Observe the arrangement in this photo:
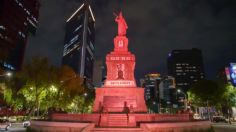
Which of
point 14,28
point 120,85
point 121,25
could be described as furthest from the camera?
point 14,28

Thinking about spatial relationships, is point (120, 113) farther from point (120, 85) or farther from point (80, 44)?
point (80, 44)

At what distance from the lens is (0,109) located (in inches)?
2603

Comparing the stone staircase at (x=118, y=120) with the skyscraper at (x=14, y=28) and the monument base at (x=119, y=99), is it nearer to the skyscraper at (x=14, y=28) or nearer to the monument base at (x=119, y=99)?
the monument base at (x=119, y=99)

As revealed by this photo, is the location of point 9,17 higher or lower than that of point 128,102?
higher

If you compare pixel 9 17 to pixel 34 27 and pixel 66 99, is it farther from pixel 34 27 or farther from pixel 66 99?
pixel 66 99

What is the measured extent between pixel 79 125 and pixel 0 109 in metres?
57.4

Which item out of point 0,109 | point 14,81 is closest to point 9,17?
point 0,109

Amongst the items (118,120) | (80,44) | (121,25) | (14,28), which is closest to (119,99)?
(118,120)

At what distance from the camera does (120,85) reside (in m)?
35.4

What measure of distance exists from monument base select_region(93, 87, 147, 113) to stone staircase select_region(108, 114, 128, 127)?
24.9 feet

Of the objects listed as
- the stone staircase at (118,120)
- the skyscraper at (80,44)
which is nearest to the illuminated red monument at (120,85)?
the stone staircase at (118,120)

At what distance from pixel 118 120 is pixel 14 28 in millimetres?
96060

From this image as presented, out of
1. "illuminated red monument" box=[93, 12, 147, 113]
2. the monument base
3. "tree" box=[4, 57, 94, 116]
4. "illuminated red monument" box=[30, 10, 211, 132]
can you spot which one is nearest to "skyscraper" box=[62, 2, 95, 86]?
"tree" box=[4, 57, 94, 116]

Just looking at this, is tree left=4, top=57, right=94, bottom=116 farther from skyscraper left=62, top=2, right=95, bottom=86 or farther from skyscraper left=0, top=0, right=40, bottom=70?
skyscraper left=62, top=2, right=95, bottom=86
